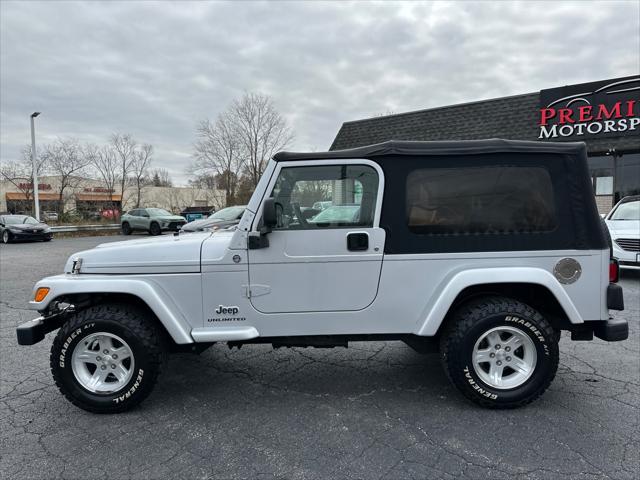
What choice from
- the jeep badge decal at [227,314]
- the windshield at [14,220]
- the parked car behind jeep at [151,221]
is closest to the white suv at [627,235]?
the jeep badge decal at [227,314]

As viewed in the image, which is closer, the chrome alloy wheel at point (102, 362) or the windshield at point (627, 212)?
the chrome alloy wheel at point (102, 362)

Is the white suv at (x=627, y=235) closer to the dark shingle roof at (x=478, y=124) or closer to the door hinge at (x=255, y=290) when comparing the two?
the dark shingle roof at (x=478, y=124)

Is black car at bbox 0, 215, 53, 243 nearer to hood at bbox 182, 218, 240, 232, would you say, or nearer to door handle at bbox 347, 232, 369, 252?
hood at bbox 182, 218, 240, 232

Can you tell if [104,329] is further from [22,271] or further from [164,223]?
[164,223]

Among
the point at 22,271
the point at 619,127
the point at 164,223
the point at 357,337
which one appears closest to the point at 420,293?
the point at 357,337

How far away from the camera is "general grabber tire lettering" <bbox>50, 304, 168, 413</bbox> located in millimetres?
2971

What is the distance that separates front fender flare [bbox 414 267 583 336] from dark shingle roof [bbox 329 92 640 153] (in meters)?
11.8

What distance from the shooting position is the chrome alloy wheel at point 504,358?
301 cm

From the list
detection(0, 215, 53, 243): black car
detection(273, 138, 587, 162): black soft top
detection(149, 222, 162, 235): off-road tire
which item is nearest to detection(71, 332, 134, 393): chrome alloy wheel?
detection(273, 138, 587, 162): black soft top

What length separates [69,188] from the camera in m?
31.5

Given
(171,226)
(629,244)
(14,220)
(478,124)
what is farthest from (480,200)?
(14,220)

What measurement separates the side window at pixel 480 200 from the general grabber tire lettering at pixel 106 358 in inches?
86.1

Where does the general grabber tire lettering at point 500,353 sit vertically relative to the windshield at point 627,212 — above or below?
below

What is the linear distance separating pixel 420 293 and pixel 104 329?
7.81 ft
